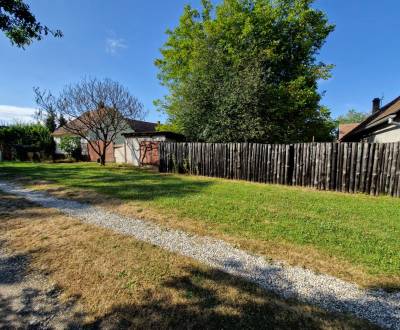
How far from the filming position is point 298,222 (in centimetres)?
478

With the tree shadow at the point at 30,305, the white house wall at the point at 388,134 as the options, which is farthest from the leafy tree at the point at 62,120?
the white house wall at the point at 388,134

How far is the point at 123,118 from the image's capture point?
17562 millimetres

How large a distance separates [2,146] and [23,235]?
925 inches

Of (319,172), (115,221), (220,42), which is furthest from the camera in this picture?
(220,42)

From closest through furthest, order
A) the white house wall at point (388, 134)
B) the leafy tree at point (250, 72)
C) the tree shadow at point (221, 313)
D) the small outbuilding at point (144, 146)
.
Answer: the tree shadow at point (221, 313) → the white house wall at point (388, 134) → the leafy tree at point (250, 72) → the small outbuilding at point (144, 146)

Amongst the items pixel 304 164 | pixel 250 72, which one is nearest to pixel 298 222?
pixel 304 164

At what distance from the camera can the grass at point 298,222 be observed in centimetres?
321

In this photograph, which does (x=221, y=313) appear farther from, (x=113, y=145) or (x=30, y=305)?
(x=113, y=145)

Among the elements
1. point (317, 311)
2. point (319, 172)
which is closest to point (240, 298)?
point (317, 311)

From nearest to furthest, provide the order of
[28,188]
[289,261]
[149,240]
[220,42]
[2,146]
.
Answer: [289,261], [149,240], [28,188], [220,42], [2,146]

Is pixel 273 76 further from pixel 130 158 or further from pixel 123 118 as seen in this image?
pixel 130 158

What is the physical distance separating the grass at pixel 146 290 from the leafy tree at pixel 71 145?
20.9 metres

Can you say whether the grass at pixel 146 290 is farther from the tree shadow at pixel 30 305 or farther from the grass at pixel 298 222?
the grass at pixel 298 222

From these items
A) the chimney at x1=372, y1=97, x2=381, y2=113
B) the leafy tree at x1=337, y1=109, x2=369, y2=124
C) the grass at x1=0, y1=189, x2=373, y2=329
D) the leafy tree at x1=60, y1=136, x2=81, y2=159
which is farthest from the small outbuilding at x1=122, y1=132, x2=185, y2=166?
the leafy tree at x1=337, y1=109, x2=369, y2=124
